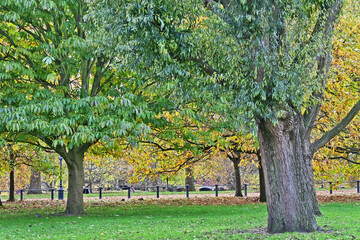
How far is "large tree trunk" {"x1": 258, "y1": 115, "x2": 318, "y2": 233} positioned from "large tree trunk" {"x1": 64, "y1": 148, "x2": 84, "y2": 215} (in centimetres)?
834

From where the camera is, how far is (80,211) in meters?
15.6

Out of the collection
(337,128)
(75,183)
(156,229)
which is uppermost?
(337,128)

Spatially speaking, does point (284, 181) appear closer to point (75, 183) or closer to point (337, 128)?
point (337, 128)

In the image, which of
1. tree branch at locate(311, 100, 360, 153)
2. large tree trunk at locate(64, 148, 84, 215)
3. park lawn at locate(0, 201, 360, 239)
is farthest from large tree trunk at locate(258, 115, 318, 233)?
large tree trunk at locate(64, 148, 84, 215)

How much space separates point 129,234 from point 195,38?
4.99 m

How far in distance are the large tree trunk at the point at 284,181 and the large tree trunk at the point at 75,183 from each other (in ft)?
27.4

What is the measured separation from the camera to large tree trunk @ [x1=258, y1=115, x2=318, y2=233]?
31.4 ft

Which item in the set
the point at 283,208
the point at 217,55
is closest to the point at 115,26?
the point at 217,55

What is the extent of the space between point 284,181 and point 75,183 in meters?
8.89

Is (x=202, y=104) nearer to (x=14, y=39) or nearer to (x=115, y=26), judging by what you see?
(x=115, y=26)

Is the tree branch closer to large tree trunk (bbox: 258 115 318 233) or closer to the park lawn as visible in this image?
the park lawn

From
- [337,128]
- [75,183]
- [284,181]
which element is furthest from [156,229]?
[337,128]

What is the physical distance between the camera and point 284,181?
9.66 meters

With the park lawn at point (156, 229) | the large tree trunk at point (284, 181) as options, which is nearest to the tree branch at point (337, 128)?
the park lawn at point (156, 229)
